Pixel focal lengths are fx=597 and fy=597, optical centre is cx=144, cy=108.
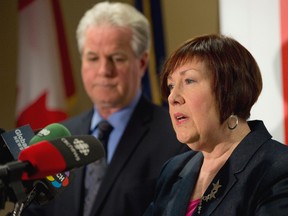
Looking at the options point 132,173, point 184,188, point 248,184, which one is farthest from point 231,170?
point 132,173

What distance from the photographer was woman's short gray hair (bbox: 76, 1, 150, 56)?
9.49 feet

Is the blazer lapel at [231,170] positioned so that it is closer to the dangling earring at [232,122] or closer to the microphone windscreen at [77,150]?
the dangling earring at [232,122]

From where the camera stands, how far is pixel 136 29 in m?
2.93

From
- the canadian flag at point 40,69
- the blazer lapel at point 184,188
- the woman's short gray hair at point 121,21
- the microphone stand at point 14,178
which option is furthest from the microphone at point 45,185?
the canadian flag at point 40,69

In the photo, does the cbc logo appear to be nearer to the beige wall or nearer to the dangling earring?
the dangling earring

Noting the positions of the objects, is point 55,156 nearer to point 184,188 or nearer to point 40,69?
point 184,188

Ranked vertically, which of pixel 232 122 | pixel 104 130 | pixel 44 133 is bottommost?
pixel 104 130

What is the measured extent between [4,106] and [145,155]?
1726mm

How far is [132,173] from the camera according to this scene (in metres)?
2.61

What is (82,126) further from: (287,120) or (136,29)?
(287,120)

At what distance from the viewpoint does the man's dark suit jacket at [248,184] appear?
1.62 meters

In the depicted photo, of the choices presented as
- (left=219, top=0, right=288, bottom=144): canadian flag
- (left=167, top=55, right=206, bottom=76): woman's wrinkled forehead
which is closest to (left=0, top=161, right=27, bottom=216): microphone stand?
(left=167, top=55, right=206, bottom=76): woman's wrinkled forehead

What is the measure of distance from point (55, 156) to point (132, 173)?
50.7 inches

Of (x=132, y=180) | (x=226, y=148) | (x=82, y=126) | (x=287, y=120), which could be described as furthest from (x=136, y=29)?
(x=226, y=148)
